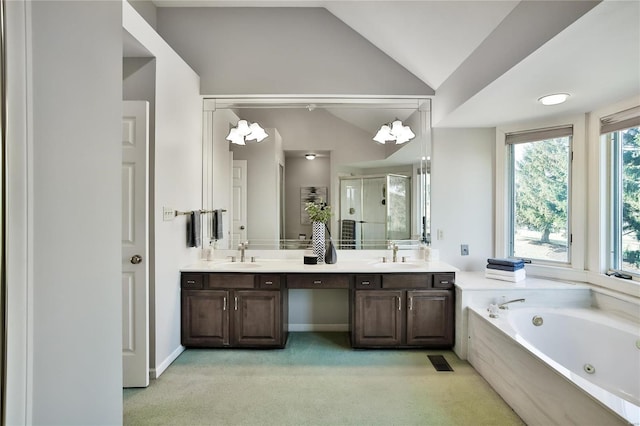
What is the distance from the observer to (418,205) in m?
3.39

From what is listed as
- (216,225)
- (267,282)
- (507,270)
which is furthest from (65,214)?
(507,270)

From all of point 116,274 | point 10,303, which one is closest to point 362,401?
point 116,274

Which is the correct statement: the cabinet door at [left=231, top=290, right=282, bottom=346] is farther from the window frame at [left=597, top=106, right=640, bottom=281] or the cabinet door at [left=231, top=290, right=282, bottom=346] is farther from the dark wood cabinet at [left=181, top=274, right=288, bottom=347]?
the window frame at [left=597, top=106, right=640, bottom=281]

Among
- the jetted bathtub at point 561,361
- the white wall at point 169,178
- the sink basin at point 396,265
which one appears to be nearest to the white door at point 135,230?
the white wall at point 169,178

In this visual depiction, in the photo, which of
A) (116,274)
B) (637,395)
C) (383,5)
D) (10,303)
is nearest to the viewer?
(10,303)

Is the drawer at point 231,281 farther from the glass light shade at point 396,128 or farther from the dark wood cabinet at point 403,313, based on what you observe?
the glass light shade at point 396,128

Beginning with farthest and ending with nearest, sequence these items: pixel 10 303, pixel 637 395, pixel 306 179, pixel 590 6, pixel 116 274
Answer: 1. pixel 306 179
2. pixel 637 395
3. pixel 590 6
4. pixel 116 274
5. pixel 10 303

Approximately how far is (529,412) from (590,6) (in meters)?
2.14

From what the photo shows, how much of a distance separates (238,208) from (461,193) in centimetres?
234

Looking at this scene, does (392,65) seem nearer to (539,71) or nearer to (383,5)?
(383,5)

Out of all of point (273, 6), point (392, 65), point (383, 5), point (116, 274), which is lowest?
point (116, 274)

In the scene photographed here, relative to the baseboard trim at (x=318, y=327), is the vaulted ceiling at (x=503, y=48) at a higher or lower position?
higher

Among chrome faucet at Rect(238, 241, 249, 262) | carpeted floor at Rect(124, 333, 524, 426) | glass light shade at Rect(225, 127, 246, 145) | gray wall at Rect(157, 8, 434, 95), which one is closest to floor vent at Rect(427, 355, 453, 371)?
carpeted floor at Rect(124, 333, 524, 426)

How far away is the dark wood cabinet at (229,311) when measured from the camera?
2838mm
